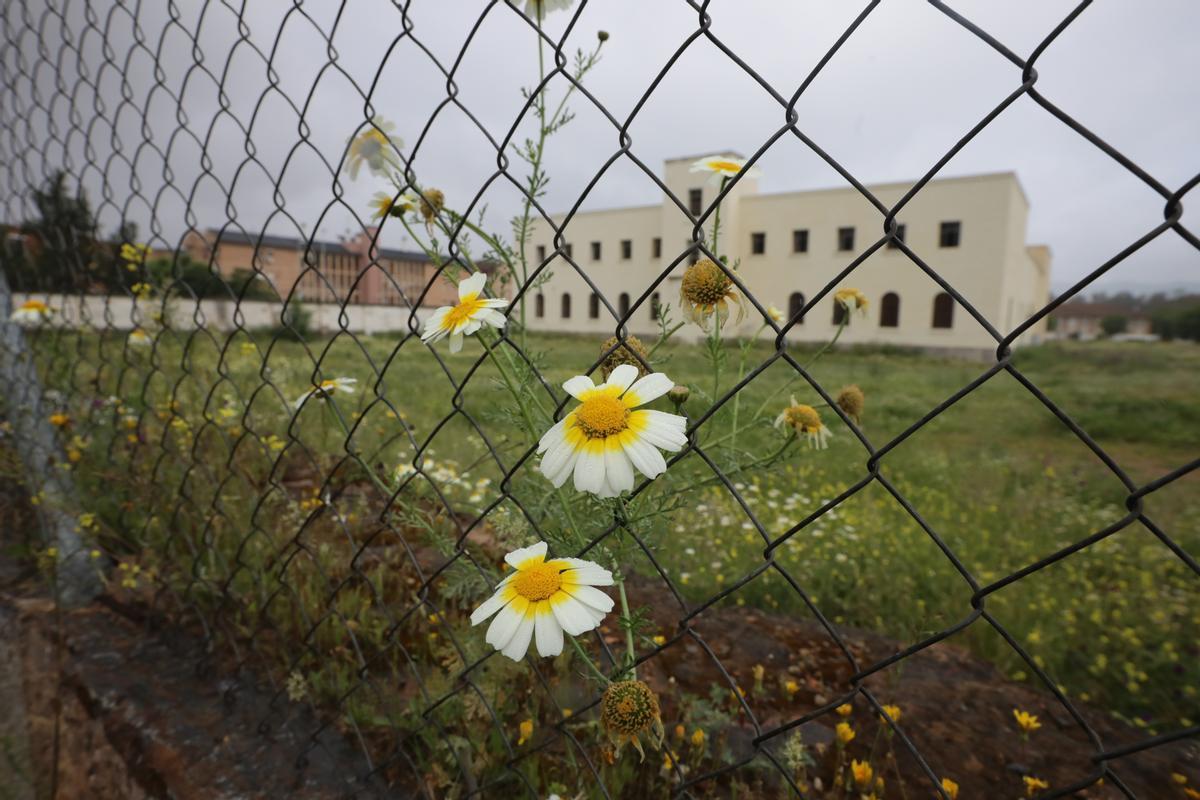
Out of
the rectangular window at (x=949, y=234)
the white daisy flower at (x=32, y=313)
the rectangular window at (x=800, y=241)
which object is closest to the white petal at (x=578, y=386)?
the white daisy flower at (x=32, y=313)

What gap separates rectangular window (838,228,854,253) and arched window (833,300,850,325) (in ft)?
55.4

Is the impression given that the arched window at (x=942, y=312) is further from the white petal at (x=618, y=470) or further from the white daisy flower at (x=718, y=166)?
the white petal at (x=618, y=470)

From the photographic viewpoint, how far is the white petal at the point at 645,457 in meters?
0.63

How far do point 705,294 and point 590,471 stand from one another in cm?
27

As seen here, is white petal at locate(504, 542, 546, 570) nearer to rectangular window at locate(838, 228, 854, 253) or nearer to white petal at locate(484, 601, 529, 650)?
white petal at locate(484, 601, 529, 650)

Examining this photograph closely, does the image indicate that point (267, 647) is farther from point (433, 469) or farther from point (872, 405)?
point (872, 405)

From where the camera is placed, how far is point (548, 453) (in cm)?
71

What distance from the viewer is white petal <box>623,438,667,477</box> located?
0.63 m

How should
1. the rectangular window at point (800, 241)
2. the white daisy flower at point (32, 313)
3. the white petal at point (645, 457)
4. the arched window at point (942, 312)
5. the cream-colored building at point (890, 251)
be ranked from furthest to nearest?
the rectangular window at point (800, 241), the arched window at point (942, 312), the cream-colored building at point (890, 251), the white daisy flower at point (32, 313), the white petal at point (645, 457)

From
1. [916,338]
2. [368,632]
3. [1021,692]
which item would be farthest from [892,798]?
[916,338]

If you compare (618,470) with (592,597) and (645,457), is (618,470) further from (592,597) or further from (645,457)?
(592,597)

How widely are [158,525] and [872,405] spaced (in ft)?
22.3

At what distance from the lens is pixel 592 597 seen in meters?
0.72

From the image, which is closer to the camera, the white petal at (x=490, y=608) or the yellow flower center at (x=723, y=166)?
the white petal at (x=490, y=608)
